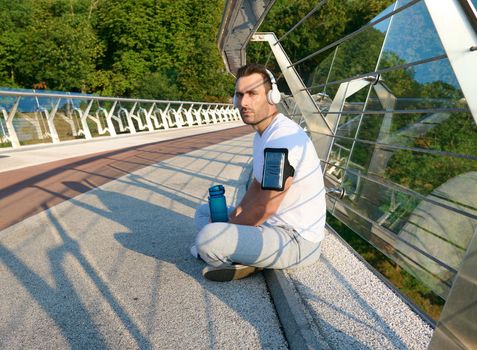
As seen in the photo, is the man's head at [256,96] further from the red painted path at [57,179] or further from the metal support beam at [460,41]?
the red painted path at [57,179]

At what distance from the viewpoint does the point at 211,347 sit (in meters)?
1.91

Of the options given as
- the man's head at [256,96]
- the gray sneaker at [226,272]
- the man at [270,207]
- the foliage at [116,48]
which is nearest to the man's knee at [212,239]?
the man at [270,207]

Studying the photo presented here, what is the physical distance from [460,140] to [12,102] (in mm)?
9897

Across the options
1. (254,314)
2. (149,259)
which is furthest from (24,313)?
(254,314)

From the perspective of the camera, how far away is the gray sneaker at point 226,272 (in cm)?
254

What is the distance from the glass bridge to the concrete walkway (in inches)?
18.1

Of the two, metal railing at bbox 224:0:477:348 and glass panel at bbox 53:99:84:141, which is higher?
metal railing at bbox 224:0:477:348

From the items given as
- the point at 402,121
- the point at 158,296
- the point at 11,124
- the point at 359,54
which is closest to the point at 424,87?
the point at 402,121

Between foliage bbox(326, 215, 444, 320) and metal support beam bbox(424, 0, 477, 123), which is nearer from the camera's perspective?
metal support beam bbox(424, 0, 477, 123)

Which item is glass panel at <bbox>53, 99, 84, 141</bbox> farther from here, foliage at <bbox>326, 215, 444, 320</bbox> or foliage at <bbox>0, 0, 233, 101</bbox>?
foliage at <bbox>0, 0, 233, 101</bbox>

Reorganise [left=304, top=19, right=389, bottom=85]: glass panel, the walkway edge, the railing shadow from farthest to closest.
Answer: [left=304, top=19, right=389, bottom=85]: glass panel
the railing shadow
the walkway edge

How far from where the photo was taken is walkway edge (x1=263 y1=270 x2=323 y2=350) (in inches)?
71.6

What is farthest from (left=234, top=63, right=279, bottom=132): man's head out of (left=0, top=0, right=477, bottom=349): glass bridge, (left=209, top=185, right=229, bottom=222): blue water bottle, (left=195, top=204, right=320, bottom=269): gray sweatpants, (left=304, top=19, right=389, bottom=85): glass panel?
(left=304, top=19, right=389, bottom=85): glass panel

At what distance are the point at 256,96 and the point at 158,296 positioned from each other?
4.58 ft
